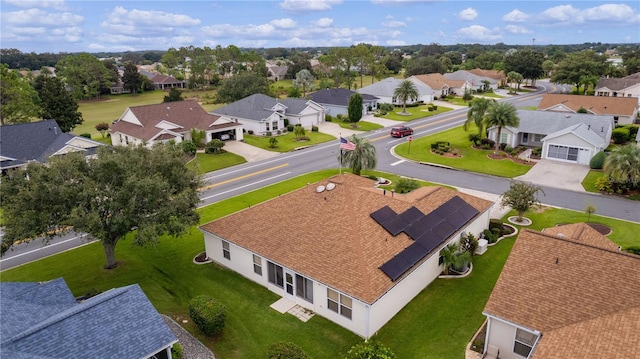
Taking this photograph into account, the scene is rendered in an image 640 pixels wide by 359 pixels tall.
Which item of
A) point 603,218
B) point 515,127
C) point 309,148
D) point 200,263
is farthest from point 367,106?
point 200,263

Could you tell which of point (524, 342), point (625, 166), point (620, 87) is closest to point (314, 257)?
point (524, 342)

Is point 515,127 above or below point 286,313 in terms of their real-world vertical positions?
above

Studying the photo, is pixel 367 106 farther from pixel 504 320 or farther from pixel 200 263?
pixel 504 320

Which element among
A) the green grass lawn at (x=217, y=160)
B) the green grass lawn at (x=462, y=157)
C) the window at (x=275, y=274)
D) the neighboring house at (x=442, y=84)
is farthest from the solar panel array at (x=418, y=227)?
the neighboring house at (x=442, y=84)

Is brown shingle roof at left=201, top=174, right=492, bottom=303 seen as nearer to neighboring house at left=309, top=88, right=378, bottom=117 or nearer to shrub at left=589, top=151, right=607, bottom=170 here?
shrub at left=589, top=151, right=607, bottom=170

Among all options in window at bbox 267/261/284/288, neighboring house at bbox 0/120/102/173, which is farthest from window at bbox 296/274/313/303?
neighboring house at bbox 0/120/102/173

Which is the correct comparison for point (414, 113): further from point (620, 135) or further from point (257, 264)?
point (257, 264)
